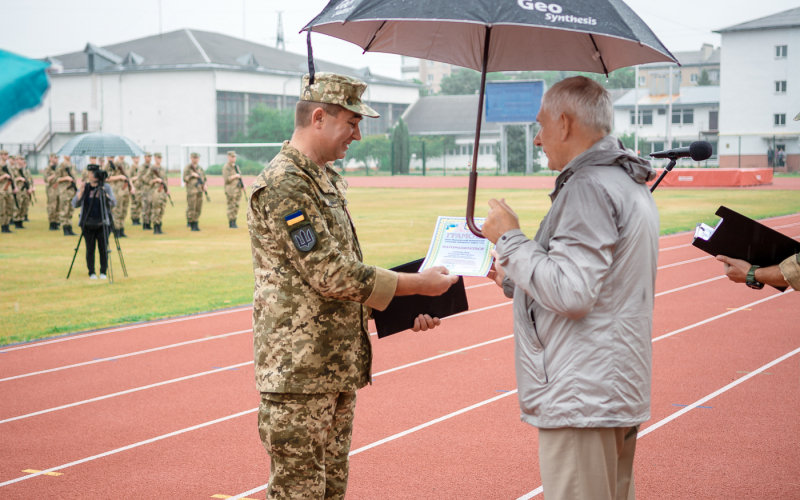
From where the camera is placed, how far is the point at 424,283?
3154mm

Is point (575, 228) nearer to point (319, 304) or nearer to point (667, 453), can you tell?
point (319, 304)

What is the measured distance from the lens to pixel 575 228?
2.47 metres

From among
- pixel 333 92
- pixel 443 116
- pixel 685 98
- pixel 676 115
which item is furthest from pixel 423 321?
pixel 443 116

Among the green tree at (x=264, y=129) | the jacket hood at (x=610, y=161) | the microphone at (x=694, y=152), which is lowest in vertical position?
the jacket hood at (x=610, y=161)

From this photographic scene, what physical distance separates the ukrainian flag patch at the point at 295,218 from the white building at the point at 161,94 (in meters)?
63.9

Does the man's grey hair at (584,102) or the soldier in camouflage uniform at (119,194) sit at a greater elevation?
the man's grey hair at (584,102)

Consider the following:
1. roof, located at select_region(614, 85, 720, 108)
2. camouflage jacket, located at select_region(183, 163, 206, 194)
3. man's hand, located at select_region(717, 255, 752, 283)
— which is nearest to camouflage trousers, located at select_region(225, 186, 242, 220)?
camouflage jacket, located at select_region(183, 163, 206, 194)

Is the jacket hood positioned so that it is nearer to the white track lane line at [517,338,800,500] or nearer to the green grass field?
the white track lane line at [517,338,800,500]

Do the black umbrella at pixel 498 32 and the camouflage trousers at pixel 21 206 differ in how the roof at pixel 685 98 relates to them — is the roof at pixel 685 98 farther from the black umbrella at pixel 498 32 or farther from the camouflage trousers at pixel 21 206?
the black umbrella at pixel 498 32

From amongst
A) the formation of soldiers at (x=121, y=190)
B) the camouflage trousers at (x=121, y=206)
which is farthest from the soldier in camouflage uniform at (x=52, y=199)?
the camouflage trousers at (x=121, y=206)

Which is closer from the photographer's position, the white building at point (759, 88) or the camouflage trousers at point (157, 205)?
the camouflage trousers at point (157, 205)

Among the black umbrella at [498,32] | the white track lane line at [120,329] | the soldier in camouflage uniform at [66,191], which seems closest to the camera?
the black umbrella at [498,32]

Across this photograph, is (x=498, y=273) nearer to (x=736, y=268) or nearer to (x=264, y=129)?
(x=736, y=268)

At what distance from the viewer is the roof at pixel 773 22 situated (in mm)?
58406
